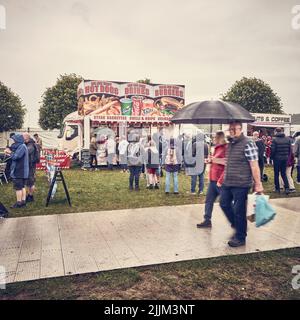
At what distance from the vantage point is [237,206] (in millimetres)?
4555

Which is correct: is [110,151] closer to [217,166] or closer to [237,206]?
[217,166]

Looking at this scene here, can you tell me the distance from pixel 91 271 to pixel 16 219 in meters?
3.20

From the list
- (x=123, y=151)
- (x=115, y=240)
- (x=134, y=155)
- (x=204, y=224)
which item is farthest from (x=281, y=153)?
(x=123, y=151)

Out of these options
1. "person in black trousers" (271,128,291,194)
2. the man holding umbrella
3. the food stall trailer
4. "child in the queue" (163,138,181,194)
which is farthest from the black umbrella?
the food stall trailer

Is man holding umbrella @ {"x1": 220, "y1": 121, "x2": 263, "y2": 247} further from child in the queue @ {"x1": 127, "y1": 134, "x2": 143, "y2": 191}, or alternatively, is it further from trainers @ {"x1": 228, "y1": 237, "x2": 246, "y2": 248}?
child in the queue @ {"x1": 127, "y1": 134, "x2": 143, "y2": 191}

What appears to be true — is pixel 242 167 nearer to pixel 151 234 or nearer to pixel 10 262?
pixel 151 234

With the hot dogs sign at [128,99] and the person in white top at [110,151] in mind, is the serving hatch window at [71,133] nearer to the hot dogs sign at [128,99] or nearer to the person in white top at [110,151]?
the hot dogs sign at [128,99]

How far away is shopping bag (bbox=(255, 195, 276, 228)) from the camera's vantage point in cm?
432

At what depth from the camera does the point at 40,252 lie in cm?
447

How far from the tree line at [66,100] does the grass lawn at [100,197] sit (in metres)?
22.8

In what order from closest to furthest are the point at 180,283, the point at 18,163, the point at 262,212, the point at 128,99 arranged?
1. the point at 180,283
2. the point at 262,212
3. the point at 18,163
4. the point at 128,99

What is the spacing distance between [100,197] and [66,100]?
25.9m

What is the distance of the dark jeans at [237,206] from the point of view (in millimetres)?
4535
